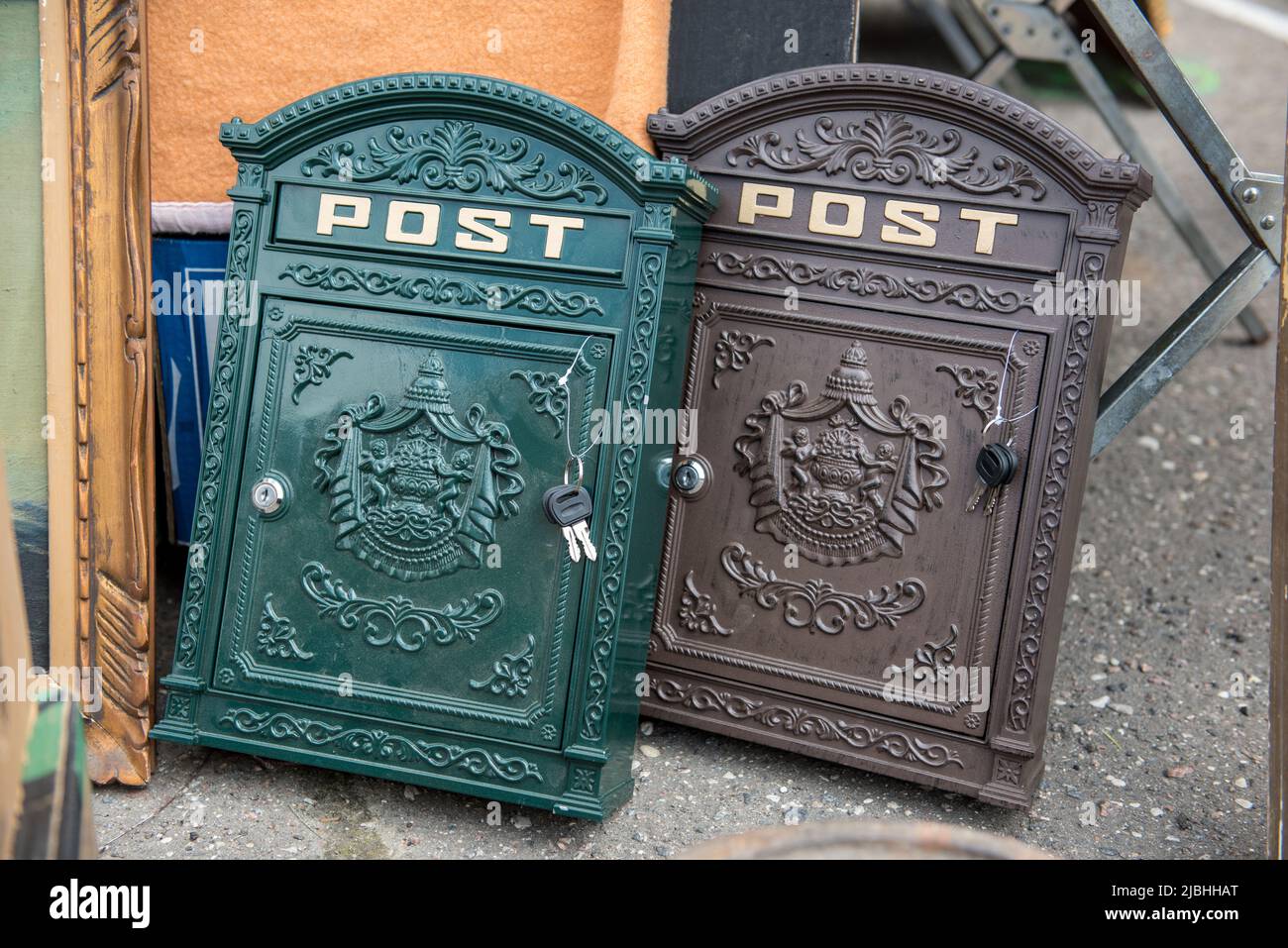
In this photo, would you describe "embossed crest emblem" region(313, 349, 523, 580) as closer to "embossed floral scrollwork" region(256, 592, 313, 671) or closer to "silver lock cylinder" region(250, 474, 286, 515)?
"silver lock cylinder" region(250, 474, 286, 515)

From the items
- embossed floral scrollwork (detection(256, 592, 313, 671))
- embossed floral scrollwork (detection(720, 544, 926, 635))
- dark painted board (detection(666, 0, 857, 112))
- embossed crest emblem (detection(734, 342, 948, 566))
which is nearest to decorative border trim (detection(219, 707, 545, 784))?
embossed floral scrollwork (detection(256, 592, 313, 671))

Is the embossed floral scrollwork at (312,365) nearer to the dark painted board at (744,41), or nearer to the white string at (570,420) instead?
the white string at (570,420)

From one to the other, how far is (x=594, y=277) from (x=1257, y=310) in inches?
188

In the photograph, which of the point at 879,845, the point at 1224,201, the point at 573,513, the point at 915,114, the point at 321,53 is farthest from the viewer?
the point at 321,53

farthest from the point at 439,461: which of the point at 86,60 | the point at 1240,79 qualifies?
the point at 1240,79

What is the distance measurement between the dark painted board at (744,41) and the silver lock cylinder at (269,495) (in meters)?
1.45

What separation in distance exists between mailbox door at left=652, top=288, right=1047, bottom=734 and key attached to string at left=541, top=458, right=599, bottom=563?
0.45m

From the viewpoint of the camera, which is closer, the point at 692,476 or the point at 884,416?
the point at 884,416

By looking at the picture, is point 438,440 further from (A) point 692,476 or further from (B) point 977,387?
(B) point 977,387

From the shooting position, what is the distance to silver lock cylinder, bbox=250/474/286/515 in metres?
2.50

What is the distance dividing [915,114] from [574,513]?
1205 mm

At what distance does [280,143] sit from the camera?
2525 mm

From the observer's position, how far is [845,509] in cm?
262

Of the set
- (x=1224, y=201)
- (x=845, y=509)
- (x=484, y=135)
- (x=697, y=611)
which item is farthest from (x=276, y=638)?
(x=1224, y=201)
